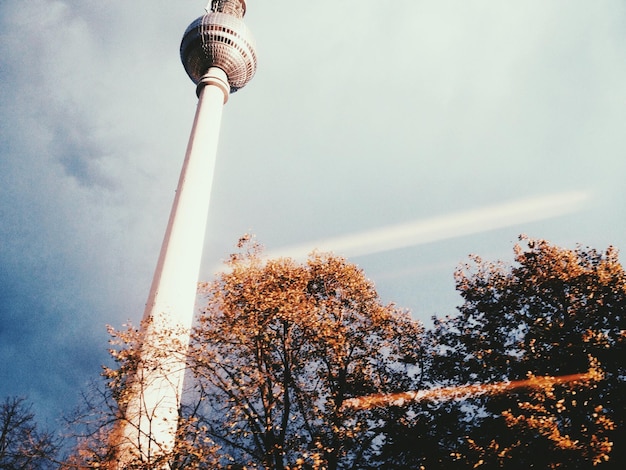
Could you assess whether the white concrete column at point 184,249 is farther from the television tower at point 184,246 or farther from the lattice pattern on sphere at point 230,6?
the lattice pattern on sphere at point 230,6

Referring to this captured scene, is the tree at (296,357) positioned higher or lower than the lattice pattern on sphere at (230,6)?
lower

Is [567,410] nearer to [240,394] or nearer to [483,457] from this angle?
[483,457]

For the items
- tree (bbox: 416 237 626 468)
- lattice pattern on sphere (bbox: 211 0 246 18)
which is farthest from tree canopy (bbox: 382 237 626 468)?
lattice pattern on sphere (bbox: 211 0 246 18)

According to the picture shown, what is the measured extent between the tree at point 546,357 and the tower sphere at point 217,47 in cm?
3812

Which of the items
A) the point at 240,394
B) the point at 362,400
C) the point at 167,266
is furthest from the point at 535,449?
the point at 167,266

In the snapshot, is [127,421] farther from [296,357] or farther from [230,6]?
[230,6]

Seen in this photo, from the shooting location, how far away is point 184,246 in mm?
32438

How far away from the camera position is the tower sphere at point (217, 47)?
47.5 m

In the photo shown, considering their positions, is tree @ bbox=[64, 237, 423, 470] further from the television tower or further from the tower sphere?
the tower sphere

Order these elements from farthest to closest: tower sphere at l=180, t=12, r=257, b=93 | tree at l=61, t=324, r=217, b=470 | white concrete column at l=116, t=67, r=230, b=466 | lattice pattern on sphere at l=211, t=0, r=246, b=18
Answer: lattice pattern on sphere at l=211, t=0, r=246, b=18, tower sphere at l=180, t=12, r=257, b=93, white concrete column at l=116, t=67, r=230, b=466, tree at l=61, t=324, r=217, b=470

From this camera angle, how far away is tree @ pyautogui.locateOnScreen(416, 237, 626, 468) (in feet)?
45.1

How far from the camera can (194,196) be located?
35812mm

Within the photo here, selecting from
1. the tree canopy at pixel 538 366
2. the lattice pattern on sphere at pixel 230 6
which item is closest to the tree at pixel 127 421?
the tree canopy at pixel 538 366

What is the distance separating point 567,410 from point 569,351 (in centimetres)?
222
